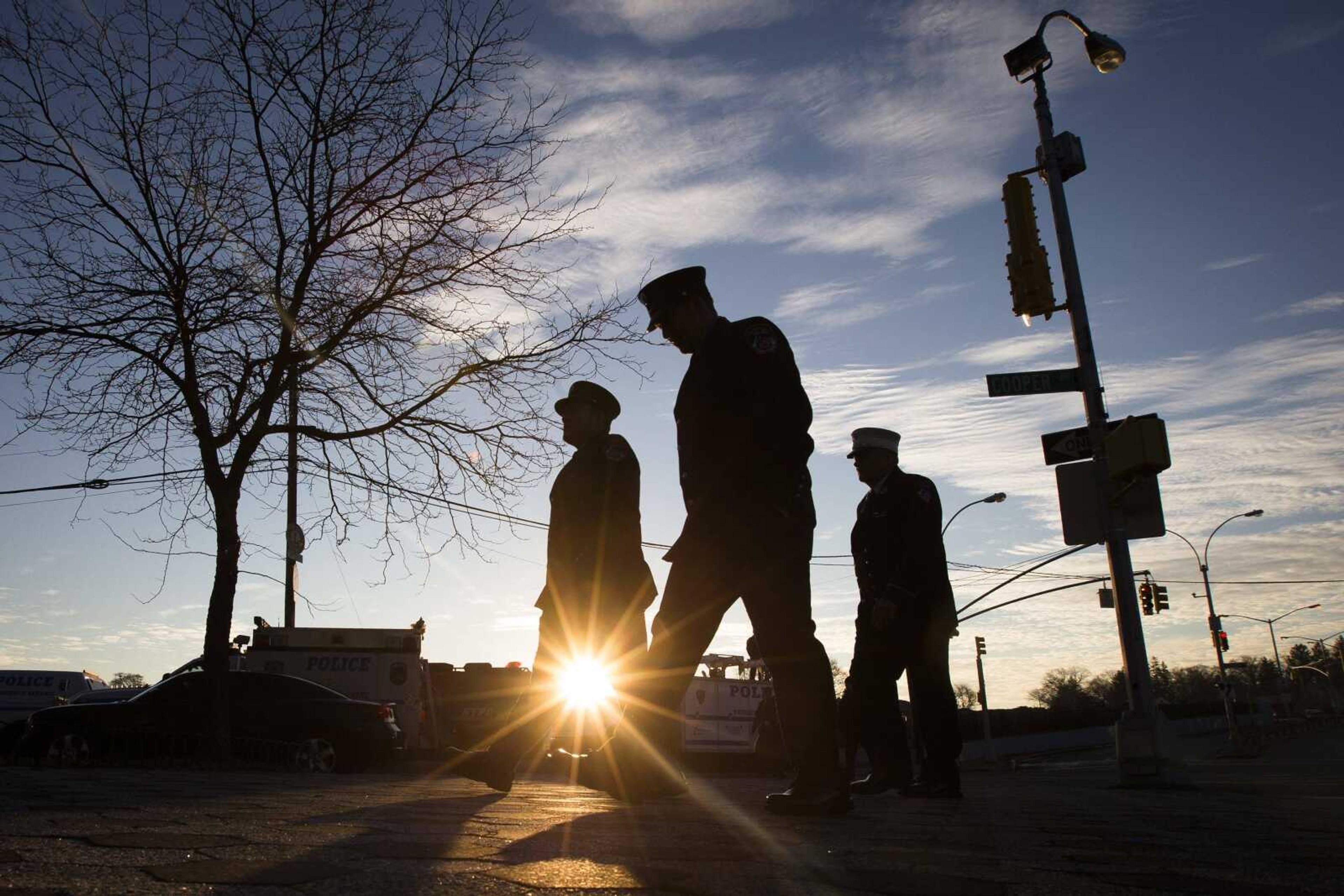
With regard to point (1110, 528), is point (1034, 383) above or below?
above

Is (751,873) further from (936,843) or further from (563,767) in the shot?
(563,767)

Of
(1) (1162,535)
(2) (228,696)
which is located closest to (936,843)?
(1) (1162,535)

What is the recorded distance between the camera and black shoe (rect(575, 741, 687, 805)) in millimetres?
4113

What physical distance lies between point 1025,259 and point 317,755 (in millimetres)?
10708

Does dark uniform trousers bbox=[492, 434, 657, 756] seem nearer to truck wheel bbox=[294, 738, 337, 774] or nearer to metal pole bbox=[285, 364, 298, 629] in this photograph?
truck wheel bbox=[294, 738, 337, 774]

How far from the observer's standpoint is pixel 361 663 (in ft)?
61.9

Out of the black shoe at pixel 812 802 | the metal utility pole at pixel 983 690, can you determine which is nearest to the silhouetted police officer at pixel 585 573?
the black shoe at pixel 812 802

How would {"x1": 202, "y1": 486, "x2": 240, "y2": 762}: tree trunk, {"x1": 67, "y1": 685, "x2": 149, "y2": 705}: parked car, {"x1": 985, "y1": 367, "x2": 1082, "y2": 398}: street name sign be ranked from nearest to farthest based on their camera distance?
1. {"x1": 985, "y1": 367, "x2": 1082, "y2": 398}: street name sign
2. {"x1": 202, "y1": 486, "x2": 240, "y2": 762}: tree trunk
3. {"x1": 67, "y1": 685, "x2": 149, "y2": 705}: parked car

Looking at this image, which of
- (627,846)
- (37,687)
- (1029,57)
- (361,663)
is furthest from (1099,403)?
(37,687)

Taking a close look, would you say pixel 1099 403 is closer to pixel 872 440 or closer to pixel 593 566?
pixel 872 440

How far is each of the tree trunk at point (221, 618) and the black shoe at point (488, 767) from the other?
6794 millimetres

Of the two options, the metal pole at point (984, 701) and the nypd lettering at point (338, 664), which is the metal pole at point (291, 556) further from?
the metal pole at point (984, 701)

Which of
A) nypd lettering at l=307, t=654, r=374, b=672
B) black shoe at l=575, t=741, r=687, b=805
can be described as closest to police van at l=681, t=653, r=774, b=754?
nypd lettering at l=307, t=654, r=374, b=672

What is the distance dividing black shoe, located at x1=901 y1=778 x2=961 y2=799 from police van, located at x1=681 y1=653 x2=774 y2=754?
13.4 m
